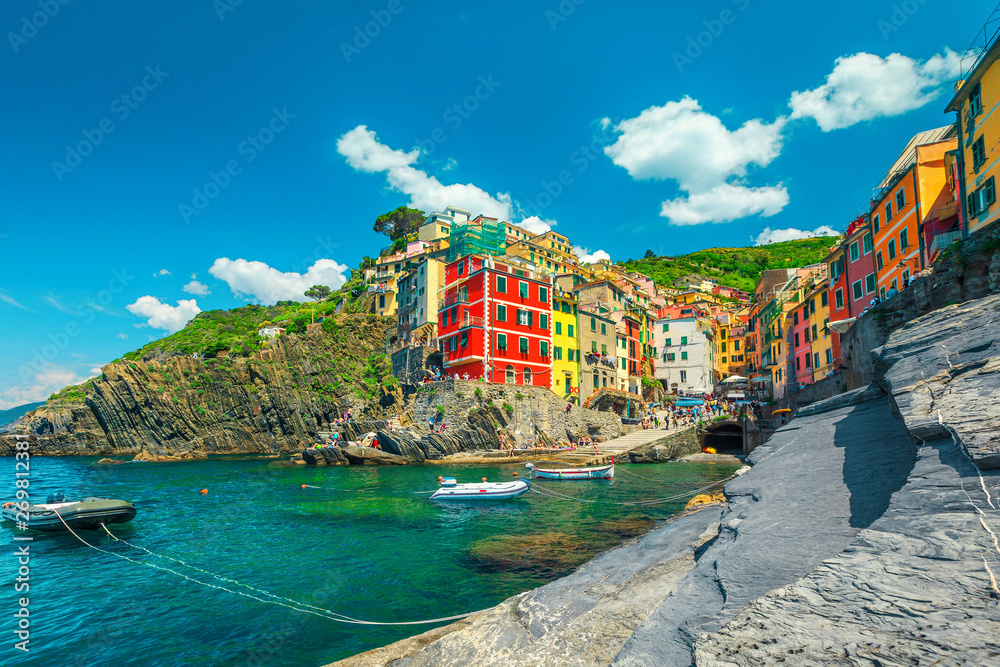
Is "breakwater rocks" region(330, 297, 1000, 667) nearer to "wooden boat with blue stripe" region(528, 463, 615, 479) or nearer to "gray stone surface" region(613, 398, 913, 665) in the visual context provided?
"gray stone surface" region(613, 398, 913, 665)

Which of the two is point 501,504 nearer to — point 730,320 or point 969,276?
point 969,276

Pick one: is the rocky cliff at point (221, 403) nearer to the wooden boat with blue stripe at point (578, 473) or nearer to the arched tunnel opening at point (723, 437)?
the wooden boat with blue stripe at point (578, 473)

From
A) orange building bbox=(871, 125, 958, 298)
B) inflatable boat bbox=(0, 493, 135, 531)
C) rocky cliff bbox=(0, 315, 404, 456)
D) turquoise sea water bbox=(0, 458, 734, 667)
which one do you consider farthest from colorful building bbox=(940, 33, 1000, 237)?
rocky cliff bbox=(0, 315, 404, 456)

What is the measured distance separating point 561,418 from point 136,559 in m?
37.9

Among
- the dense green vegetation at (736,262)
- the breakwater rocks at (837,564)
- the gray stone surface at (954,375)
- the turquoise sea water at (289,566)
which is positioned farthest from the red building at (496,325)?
the dense green vegetation at (736,262)

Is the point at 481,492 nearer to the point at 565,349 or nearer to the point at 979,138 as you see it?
the point at 979,138

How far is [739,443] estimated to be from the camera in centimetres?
5116

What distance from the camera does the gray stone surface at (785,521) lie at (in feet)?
15.1

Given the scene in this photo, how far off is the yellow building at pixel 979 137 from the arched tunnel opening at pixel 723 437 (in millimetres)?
30751

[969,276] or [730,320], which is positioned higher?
[730,320]

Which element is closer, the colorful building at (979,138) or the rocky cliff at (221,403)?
the colorful building at (979,138)

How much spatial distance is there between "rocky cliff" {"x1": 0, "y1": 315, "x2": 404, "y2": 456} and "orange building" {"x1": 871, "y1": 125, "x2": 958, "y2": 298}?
46.8m

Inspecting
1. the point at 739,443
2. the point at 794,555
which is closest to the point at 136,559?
the point at 794,555

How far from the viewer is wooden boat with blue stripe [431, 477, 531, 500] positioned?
81.3 feet
